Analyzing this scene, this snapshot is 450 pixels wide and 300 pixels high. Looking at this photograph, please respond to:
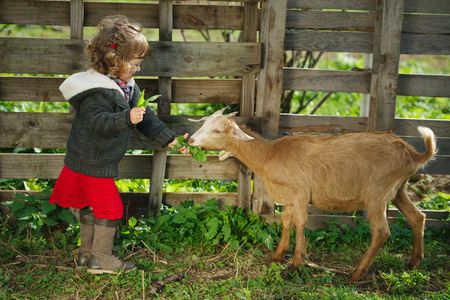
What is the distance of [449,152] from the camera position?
5.31 meters

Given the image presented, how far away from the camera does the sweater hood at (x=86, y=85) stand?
151 inches

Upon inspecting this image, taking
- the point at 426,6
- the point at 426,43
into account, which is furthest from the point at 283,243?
the point at 426,6

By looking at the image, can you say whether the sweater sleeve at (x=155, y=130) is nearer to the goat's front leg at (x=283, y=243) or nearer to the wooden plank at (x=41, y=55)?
the wooden plank at (x=41, y=55)

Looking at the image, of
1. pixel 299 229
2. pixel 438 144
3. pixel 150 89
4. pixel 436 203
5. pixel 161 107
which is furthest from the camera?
pixel 436 203

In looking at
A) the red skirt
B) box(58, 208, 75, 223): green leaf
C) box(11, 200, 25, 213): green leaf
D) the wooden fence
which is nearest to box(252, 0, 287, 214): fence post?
the wooden fence

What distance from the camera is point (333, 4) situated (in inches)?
194

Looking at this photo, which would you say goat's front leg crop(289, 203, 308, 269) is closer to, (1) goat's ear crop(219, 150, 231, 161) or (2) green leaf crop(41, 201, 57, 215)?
(1) goat's ear crop(219, 150, 231, 161)

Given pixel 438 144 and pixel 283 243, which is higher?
pixel 438 144

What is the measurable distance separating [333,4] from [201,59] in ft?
5.03

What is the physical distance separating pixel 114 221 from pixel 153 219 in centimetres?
79

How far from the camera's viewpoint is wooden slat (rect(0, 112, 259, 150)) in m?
4.79

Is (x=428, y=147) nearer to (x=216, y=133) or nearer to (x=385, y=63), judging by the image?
(x=385, y=63)

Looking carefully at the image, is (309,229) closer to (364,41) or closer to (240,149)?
(240,149)

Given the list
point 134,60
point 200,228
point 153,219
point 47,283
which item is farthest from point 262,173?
point 47,283
